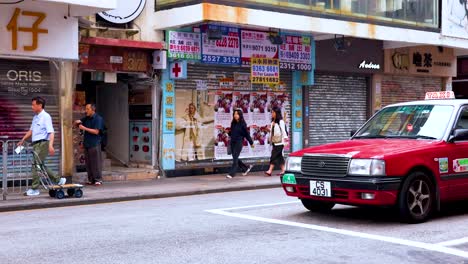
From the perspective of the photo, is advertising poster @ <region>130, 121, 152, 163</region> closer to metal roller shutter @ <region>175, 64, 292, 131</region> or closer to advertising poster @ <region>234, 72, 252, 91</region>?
metal roller shutter @ <region>175, 64, 292, 131</region>

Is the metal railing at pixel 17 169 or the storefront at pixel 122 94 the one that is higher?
the storefront at pixel 122 94

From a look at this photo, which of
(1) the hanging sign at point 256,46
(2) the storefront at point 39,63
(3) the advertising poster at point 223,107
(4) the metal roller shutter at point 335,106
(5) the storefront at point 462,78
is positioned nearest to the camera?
(2) the storefront at point 39,63

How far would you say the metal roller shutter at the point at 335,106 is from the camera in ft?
Result: 63.3

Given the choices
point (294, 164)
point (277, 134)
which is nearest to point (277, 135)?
point (277, 134)

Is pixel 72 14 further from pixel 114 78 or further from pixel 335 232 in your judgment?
pixel 335 232

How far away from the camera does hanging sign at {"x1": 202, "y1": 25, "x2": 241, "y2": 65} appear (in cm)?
1579

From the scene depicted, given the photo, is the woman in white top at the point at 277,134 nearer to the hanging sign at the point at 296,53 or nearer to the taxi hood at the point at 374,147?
the hanging sign at the point at 296,53

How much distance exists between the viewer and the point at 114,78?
1507cm

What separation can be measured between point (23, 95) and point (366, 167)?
862 cm

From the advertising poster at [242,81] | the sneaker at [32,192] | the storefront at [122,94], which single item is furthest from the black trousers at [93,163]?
the advertising poster at [242,81]

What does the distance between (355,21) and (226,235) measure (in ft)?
38.2

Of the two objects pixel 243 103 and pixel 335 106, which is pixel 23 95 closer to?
pixel 243 103

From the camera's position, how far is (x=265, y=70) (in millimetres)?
17000

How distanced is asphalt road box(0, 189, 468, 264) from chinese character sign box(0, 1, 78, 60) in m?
4.12
